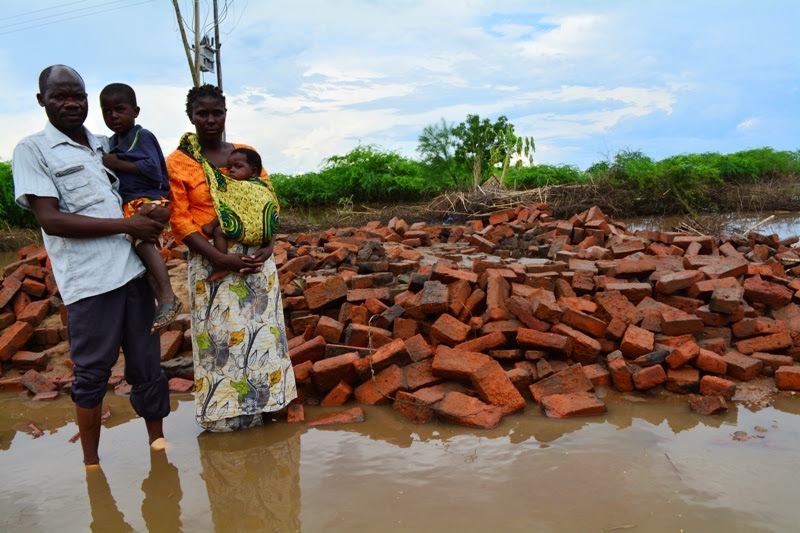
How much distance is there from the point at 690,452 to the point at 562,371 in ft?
3.08

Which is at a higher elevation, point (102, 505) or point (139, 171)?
point (139, 171)

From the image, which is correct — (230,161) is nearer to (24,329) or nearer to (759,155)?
(24,329)

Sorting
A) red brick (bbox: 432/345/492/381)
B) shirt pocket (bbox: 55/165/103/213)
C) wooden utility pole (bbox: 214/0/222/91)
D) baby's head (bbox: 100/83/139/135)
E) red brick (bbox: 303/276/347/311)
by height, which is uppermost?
wooden utility pole (bbox: 214/0/222/91)

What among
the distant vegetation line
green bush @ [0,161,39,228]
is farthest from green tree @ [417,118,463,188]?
green bush @ [0,161,39,228]

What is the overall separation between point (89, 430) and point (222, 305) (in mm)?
883

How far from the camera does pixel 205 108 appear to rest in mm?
3174

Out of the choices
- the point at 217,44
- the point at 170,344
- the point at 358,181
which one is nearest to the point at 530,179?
the point at 358,181

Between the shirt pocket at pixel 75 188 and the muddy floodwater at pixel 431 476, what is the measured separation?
137 centimetres

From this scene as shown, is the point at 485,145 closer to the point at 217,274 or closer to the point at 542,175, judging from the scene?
the point at 542,175

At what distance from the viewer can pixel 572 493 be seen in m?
2.72

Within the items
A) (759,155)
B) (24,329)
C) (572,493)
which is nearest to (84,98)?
(572,493)

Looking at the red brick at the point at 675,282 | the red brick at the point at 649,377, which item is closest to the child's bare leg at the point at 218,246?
the red brick at the point at 649,377

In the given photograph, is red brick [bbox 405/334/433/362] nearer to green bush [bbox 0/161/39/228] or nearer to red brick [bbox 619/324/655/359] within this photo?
red brick [bbox 619/324/655/359]

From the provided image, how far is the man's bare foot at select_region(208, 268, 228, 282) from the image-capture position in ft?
10.7
